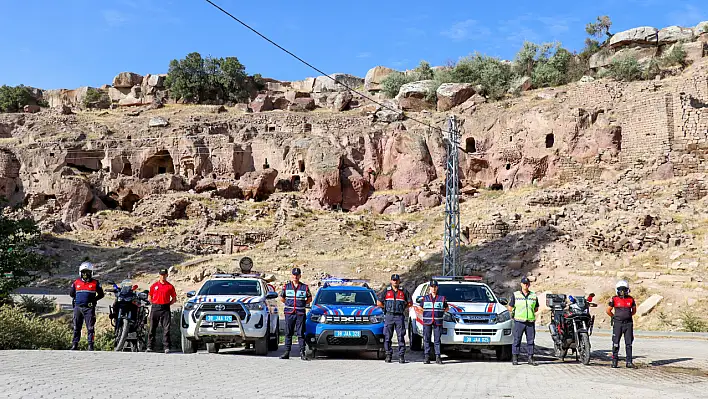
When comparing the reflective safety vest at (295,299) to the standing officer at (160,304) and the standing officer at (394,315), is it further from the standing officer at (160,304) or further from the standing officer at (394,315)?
the standing officer at (160,304)

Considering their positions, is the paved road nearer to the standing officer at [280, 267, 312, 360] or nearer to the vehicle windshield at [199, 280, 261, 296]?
Result: the standing officer at [280, 267, 312, 360]

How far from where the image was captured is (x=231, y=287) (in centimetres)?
1341

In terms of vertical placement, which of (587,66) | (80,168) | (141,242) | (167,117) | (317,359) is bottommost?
(317,359)

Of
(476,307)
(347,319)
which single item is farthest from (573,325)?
(347,319)

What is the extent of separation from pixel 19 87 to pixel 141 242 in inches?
1803

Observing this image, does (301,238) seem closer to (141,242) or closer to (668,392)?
(141,242)

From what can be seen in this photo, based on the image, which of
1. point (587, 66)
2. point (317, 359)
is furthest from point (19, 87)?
point (317, 359)

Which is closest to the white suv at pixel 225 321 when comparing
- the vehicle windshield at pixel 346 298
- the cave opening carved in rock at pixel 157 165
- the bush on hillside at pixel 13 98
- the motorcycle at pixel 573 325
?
the vehicle windshield at pixel 346 298

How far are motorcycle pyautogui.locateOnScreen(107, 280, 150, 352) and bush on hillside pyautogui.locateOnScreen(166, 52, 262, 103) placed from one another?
59167mm

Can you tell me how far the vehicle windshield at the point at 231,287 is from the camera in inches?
519

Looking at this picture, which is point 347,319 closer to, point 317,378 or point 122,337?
point 317,378

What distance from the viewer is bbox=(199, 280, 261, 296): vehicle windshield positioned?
1317 centimetres

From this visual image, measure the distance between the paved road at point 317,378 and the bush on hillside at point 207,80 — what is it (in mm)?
61323

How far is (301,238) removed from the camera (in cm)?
3703
